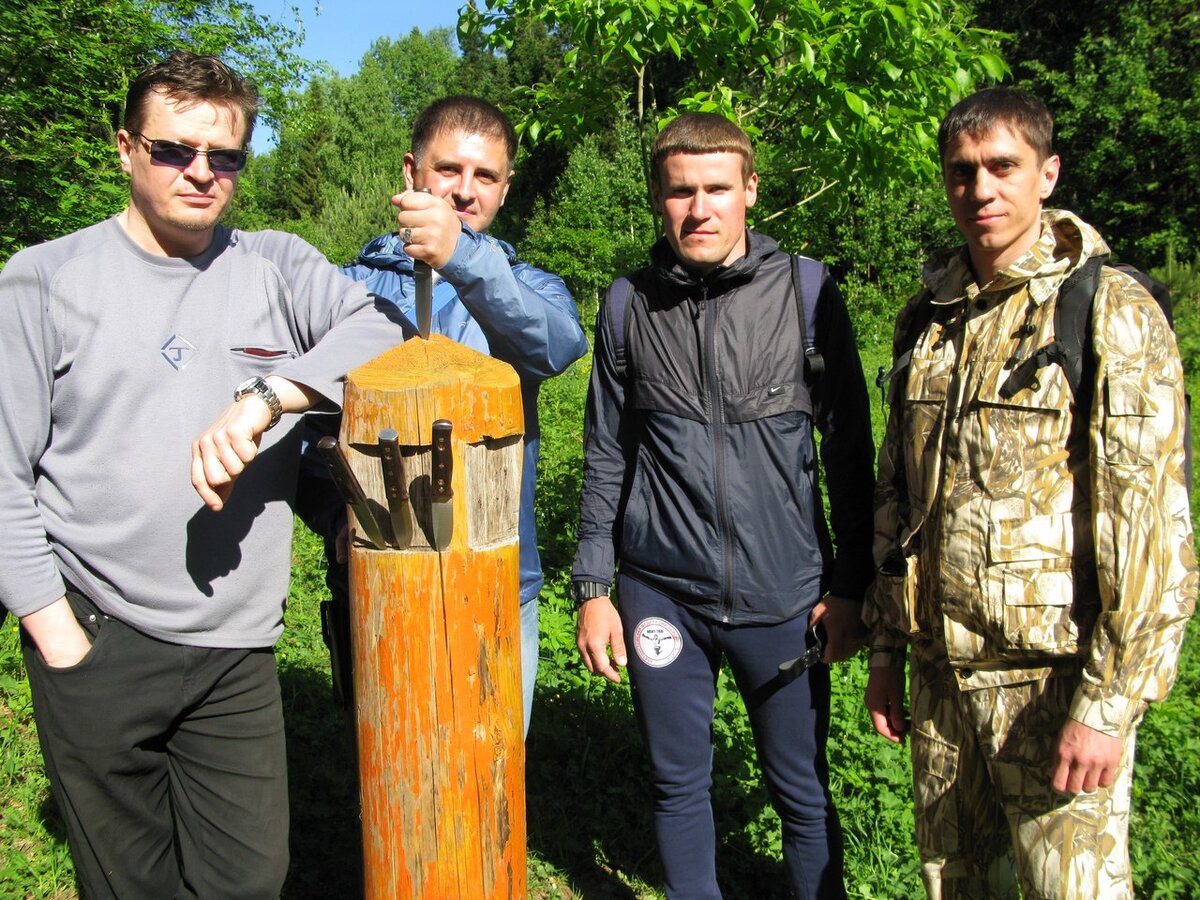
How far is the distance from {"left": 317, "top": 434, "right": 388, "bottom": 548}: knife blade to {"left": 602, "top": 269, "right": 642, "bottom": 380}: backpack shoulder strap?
112cm

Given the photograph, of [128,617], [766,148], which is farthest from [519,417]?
[766,148]

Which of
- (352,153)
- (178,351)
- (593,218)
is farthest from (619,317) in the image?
(352,153)

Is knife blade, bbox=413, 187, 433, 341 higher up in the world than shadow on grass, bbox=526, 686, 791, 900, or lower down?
higher up

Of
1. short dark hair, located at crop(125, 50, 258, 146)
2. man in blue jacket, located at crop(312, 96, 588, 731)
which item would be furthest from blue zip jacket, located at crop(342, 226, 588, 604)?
short dark hair, located at crop(125, 50, 258, 146)

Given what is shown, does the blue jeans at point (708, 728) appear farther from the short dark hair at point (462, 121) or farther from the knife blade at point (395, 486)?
the short dark hair at point (462, 121)

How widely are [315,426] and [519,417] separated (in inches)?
31.3

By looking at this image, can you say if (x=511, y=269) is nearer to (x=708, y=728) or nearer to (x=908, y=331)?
(x=908, y=331)

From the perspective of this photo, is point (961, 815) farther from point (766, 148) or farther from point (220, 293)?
point (766, 148)

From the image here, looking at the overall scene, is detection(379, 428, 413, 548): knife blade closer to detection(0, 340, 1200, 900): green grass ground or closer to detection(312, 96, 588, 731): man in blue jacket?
detection(312, 96, 588, 731): man in blue jacket

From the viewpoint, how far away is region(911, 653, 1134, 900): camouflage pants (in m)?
2.00

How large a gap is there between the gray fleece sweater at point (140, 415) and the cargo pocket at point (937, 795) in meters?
1.59

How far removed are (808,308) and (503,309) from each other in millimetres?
865

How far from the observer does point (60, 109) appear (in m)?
9.62

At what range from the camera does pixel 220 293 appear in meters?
2.08
